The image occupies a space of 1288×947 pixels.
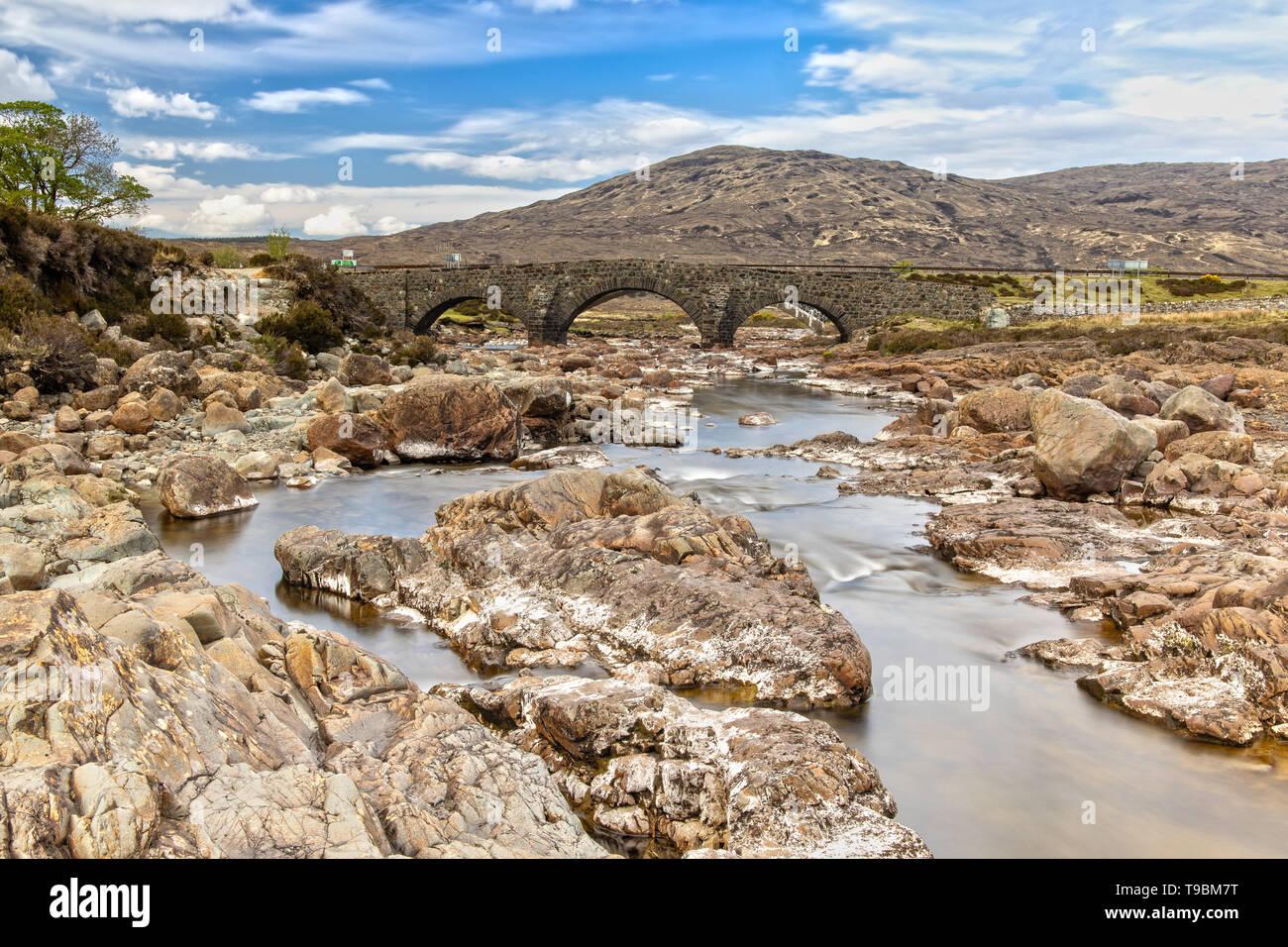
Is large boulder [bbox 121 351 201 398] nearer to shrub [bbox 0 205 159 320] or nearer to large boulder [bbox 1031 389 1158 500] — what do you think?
shrub [bbox 0 205 159 320]

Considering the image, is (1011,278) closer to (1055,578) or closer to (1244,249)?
(1055,578)

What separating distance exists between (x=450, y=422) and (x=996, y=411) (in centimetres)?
1183

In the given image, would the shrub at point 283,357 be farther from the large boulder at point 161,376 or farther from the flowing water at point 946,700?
the flowing water at point 946,700

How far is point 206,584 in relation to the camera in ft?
26.0

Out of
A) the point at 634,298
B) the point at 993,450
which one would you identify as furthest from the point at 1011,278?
the point at 634,298

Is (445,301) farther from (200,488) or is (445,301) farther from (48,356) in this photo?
(200,488)

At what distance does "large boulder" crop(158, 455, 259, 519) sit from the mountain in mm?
98316

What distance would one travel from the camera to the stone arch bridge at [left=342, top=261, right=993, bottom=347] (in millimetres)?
50969

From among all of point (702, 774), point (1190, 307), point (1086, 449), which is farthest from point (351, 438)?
point (1190, 307)

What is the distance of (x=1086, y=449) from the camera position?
577 inches

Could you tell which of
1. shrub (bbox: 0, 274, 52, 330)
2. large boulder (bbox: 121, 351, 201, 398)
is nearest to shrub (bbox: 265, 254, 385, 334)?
shrub (bbox: 0, 274, 52, 330)

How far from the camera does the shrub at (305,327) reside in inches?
1244

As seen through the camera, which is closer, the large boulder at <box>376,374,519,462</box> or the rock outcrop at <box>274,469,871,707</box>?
the rock outcrop at <box>274,469,871,707</box>

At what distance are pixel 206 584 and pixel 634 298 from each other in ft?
362
